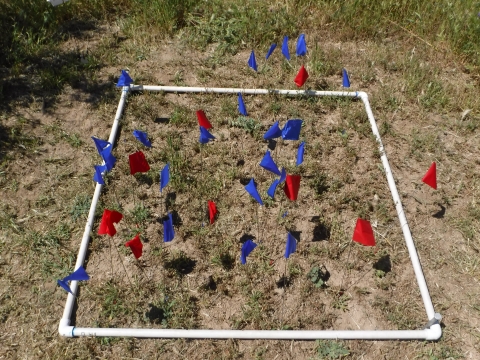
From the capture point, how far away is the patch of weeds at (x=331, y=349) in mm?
2604

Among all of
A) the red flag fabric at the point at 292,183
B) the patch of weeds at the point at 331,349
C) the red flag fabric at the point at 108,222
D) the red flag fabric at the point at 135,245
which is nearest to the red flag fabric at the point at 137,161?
the red flag fabric at the point at 108,222

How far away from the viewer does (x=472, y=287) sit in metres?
2.91

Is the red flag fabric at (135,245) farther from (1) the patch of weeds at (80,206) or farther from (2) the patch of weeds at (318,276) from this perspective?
(2) the patch of weeds at (318,276)

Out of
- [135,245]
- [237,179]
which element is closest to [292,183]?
[237,179]

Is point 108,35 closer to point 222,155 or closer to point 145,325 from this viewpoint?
point 222,155

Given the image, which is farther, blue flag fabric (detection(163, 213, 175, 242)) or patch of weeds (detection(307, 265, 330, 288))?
patch of weeds (detection(307, 265, 330, 288))

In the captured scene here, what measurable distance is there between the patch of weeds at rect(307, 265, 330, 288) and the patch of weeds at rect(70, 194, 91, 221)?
1.54 meters

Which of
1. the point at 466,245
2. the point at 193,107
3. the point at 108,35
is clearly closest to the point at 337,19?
the point at 193,107

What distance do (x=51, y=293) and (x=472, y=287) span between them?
101 inches

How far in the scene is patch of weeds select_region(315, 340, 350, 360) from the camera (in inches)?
103

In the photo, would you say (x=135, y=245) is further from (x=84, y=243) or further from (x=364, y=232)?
(x=364, y=232)

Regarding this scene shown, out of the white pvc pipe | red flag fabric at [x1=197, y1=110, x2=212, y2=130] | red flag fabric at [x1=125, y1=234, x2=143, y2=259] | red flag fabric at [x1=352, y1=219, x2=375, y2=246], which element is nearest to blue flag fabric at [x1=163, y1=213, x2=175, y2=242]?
red flag fabric at [x1=125, y1=234, x2=143, y2=259]

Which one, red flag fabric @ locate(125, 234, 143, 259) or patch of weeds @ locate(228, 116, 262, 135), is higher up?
red flag fabric @ locate(125, 234, 143, 259)

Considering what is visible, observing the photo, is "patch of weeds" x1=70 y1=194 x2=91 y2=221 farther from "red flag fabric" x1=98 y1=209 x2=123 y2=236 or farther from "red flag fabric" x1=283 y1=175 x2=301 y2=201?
"red flag fabric" x1=283 y1=175 x2=301 y2=201
